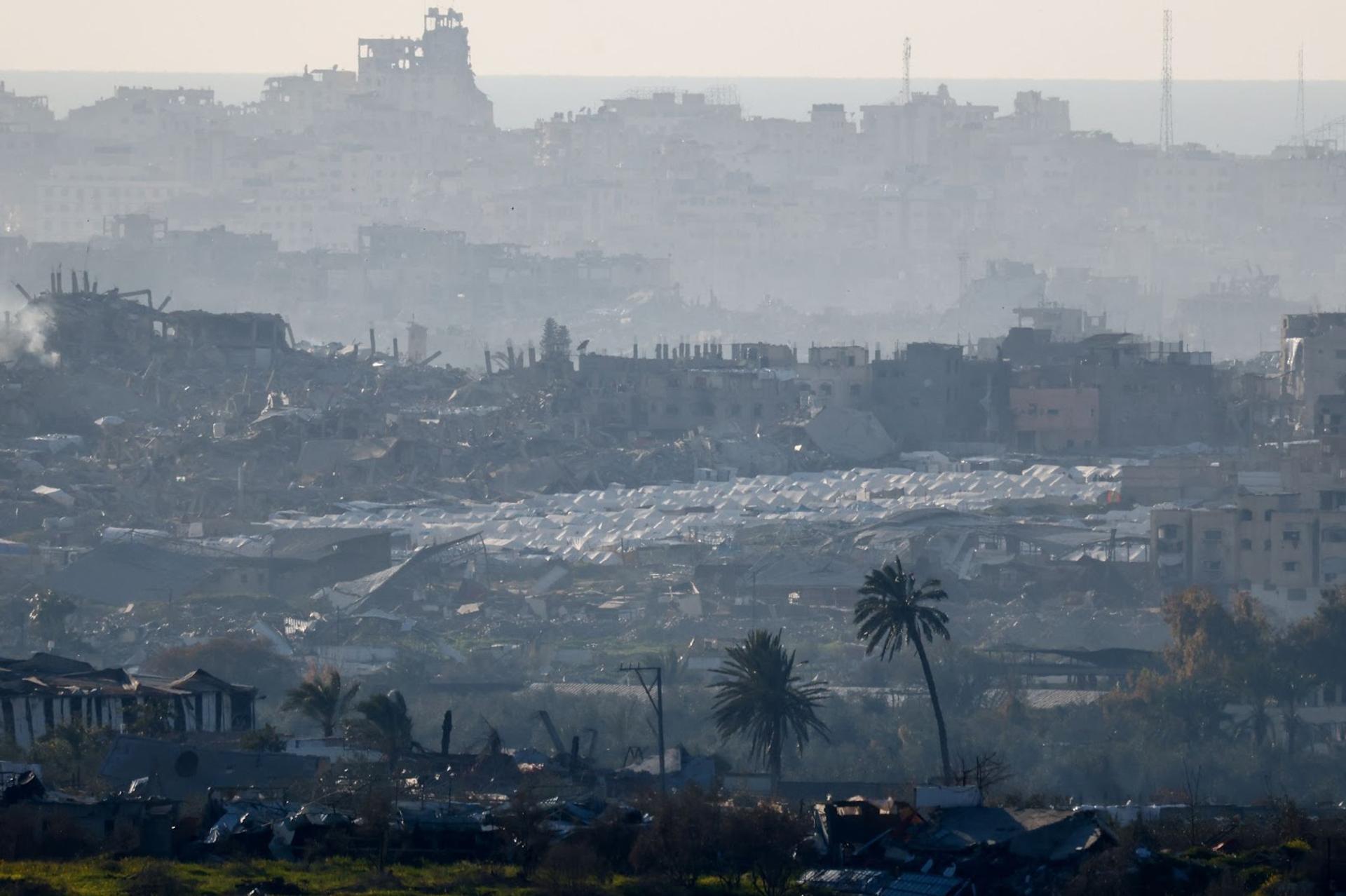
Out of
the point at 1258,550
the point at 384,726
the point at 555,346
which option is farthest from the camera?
the point at 555,346

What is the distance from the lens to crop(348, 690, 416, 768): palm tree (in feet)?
59.7

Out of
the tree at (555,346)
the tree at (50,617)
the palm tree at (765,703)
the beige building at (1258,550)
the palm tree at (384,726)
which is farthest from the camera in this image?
the tree at (555,346)

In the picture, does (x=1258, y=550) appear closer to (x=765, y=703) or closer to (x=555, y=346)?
(x=765, y=703)

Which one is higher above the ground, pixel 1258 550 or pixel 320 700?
pixel 1258 550

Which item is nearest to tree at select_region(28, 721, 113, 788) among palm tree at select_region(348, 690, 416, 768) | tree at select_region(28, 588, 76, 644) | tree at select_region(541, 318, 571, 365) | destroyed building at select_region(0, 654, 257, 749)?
destroyed building at select_region(0, 654, 257, 749)

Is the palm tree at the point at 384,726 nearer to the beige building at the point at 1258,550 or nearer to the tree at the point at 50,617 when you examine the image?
the tree at the point at 50,617

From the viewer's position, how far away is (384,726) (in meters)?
18.7

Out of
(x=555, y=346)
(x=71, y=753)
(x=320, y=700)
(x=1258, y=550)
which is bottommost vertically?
(x=71, y=753)

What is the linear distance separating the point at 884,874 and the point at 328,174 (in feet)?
278

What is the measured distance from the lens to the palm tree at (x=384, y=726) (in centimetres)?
1819

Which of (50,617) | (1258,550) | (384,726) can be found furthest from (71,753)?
(1258,550)

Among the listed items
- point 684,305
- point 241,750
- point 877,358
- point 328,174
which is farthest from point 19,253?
point 241,750

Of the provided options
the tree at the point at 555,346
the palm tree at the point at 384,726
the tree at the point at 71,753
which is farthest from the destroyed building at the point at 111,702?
the tree at the point at 555,346

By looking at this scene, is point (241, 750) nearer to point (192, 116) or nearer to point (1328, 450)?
point (1328, 450)
